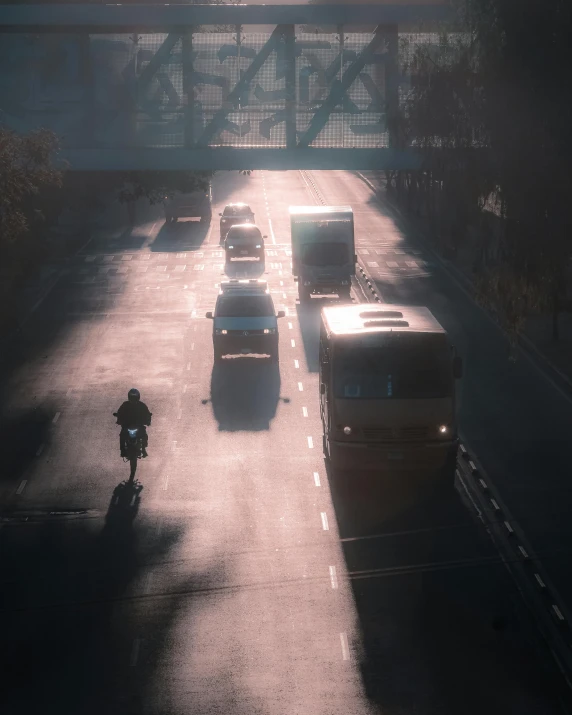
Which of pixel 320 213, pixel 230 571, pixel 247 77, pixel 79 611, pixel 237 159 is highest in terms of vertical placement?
pixel 247 77

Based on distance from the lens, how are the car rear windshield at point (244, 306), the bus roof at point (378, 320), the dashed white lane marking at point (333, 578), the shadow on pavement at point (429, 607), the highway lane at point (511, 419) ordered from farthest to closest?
the car rear windshield at point (244, 306) → the bus roof at point (378, 320) → the highway lane at point (511, 419) → the dashed white lane marking at point (333, 578) → the shadow on pavement at point (429, 607)

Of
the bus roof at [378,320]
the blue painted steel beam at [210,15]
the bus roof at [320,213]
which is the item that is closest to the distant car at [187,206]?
the bus roof at [320,213]

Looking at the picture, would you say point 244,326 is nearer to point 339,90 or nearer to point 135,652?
point 339,90

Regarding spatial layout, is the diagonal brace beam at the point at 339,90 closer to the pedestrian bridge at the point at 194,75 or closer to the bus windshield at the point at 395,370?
the pedestrian bridge at the point at 194,75

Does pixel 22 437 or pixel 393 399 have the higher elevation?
pixel 393 399

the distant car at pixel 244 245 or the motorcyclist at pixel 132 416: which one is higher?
the motorcyclist at pixel 132 416

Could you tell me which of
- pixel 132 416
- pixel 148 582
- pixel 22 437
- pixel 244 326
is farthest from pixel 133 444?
pixel 244 326

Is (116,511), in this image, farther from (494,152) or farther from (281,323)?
(281,323)
